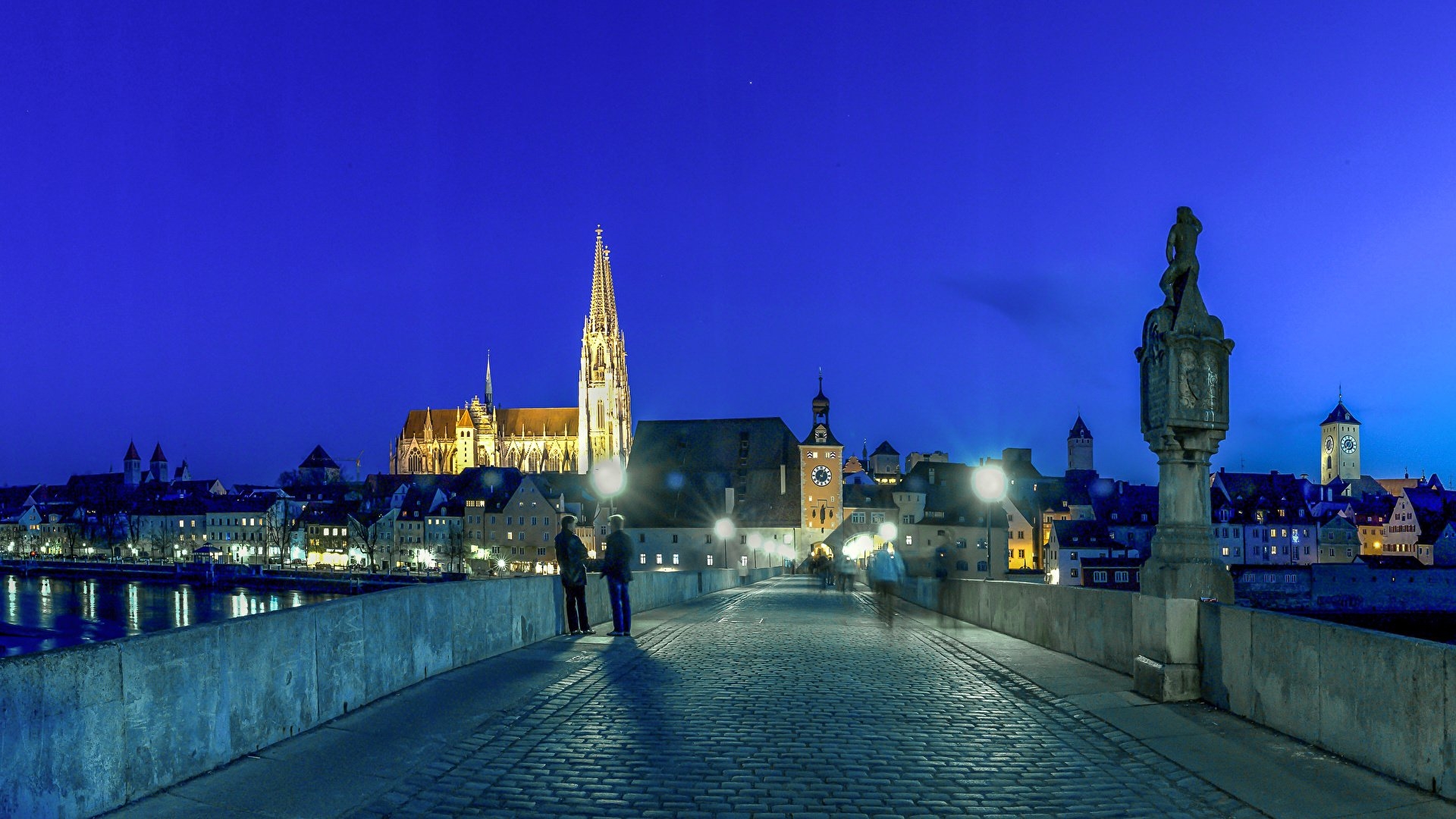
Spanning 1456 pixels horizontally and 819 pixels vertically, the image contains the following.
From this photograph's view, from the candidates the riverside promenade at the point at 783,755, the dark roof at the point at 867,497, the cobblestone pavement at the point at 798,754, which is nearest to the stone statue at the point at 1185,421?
the riverside promenade at the point at 783,755

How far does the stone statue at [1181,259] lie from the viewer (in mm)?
10805

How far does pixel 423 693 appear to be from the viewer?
10953mm

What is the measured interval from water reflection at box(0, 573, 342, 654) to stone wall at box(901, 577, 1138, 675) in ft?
136

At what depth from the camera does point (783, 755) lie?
847 centimetres

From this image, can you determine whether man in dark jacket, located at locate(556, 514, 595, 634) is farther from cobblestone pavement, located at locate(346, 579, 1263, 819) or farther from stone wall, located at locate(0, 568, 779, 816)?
stone wall, located at locate(0, 568, 779, 816)

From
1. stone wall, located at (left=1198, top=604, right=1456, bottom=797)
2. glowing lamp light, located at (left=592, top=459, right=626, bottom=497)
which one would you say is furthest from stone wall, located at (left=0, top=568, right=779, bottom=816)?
glowing lamp light, located at (left=592, top=459, right=626, bottom=497)

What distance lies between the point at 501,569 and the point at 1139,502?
76051 millimetres

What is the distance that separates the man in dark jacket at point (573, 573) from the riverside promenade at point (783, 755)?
126 inches

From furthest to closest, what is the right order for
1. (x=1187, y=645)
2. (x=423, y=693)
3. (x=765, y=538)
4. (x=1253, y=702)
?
(x=765, y=538)
(x=423, y=693)
(x=1187, y=645)
(x=1253, y=702)

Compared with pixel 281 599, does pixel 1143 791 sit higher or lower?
higher

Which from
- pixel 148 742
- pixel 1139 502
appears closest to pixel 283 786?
pixel 148 742

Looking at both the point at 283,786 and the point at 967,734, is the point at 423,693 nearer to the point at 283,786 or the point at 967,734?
the point at 283,786

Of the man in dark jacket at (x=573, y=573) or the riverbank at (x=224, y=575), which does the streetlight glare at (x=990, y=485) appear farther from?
the riverbank at (x=224, y=575)

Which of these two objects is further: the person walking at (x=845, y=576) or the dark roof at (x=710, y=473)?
the dark roof at (x=710, y=473)
